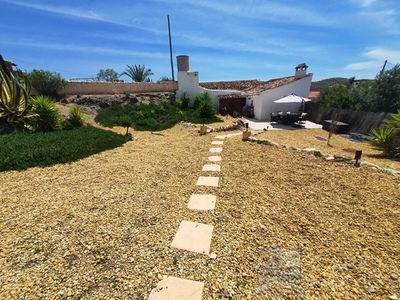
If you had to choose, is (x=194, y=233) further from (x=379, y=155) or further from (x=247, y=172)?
(x=379, y=155)

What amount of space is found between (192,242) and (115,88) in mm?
17331

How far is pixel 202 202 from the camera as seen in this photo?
4.01m

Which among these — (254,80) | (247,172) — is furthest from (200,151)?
(254,80)

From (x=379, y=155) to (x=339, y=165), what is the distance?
3268 millimetres

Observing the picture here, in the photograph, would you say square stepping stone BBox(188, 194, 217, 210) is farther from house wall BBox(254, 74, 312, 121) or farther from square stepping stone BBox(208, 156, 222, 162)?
house wall BBox(254, 74, 312, 121)

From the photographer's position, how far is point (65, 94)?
1485 cm

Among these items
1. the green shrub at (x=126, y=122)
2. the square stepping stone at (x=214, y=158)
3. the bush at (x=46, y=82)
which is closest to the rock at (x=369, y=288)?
the square stepping stone at (x=214, y=158)

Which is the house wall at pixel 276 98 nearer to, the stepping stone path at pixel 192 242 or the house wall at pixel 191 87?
the house wall at pixel 191 87

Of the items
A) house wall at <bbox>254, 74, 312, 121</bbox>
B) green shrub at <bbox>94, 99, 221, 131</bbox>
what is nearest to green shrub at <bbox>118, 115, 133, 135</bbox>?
green shrub at <bbox>94, 99, 221, 131</bbox>

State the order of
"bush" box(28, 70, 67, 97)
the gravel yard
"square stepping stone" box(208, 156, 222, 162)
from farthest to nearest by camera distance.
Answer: "bush" box(28, 70, 67, 97)
"square stepping stone" box(208, 156, 222, 162)
the gravel yard

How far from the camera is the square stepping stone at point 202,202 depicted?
3852 mm

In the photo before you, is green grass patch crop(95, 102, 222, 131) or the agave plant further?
green grass patch crop(95, 102, 222, 131)

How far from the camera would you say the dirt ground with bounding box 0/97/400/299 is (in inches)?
89.3

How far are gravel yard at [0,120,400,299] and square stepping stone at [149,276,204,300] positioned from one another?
3.3 inches
